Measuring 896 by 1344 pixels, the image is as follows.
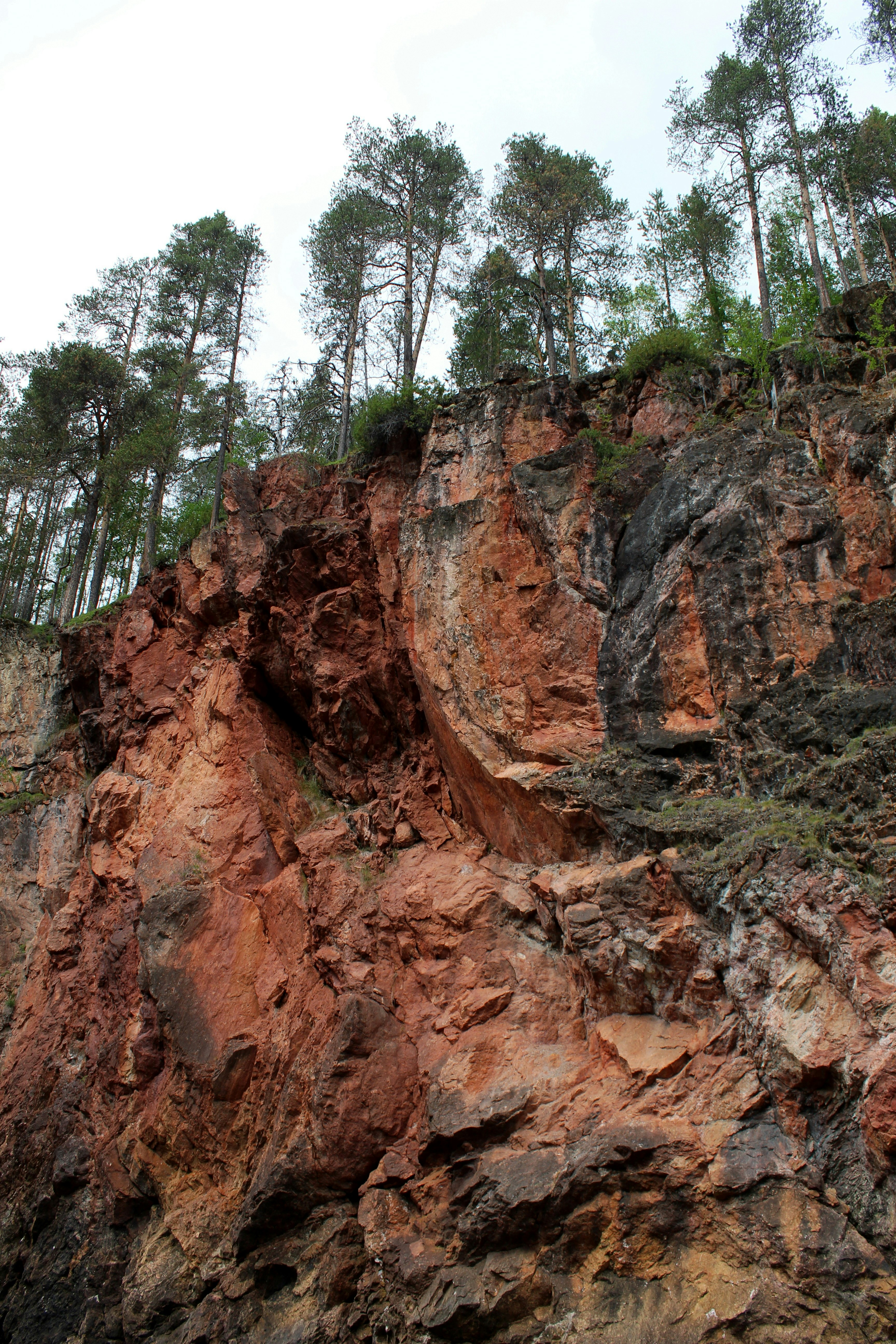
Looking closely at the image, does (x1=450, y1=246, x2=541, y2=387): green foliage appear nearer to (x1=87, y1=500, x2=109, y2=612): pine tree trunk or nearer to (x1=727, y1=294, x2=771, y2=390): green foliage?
(x1=727, y1=294, x2=771, y2=390): green foliage

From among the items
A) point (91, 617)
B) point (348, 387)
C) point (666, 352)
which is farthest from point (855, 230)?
point (91, 617)

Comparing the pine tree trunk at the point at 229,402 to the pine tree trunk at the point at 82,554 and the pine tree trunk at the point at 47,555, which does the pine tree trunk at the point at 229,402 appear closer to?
the pine tree trunk at the point at 82,554

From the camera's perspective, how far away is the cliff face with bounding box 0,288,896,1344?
699 centimetres

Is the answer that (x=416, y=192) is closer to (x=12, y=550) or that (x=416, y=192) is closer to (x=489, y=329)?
(x=489, y=329)

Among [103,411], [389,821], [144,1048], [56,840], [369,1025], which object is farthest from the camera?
[103,411]

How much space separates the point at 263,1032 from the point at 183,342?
21.0 meters

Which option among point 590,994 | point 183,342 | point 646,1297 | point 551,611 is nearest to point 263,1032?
point 590,994

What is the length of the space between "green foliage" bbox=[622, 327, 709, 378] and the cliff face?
35cm

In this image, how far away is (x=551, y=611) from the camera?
1192cm

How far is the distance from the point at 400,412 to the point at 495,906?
994cm

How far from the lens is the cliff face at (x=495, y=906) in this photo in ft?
22.9

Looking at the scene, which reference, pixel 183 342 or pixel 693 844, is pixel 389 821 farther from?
pixel 183 342

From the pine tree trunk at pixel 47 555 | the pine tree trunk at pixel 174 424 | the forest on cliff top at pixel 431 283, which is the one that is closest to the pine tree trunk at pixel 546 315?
the forest on cliff top at pixel 431 283

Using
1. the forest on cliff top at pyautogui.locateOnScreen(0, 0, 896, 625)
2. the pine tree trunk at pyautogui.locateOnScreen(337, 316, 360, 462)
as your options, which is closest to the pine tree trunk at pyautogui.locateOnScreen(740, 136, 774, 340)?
the forest on cliff top at pyautogui.locateOnScreen(0, 0, 896, 625)
